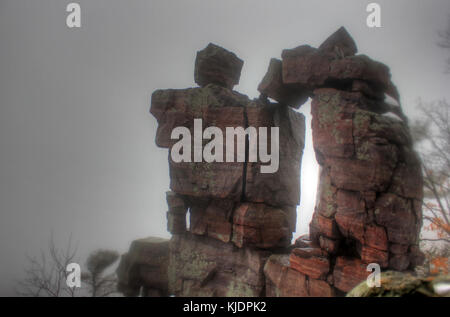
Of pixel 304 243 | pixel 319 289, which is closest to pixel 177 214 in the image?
pixel 304 243

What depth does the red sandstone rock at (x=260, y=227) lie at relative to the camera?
25.1 feet

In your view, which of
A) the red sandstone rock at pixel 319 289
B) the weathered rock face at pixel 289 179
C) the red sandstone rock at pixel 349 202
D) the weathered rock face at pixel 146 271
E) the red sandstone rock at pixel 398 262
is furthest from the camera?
the weathered rock face at pixel 146 271

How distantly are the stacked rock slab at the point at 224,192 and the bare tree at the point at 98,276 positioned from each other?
22.7 ft

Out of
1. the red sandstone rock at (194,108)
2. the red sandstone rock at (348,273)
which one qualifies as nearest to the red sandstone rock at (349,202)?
the red sandstone rock at (348,273)

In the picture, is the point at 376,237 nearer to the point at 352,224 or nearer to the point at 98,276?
the point at 352,224

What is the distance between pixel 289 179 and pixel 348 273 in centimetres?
359

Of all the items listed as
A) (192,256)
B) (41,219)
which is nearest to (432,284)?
(192,256)

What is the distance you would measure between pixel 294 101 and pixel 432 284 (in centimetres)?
749

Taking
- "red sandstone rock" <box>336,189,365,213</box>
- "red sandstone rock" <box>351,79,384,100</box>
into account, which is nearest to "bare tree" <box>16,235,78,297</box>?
"red sandstone rock" <box>336,189,365,213</box>

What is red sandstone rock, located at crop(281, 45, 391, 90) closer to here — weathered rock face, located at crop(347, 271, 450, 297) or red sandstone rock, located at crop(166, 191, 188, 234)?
weathered rock face, located at crop(347, 271, 450, 297)

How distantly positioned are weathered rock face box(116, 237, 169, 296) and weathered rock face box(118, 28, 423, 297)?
278 cm

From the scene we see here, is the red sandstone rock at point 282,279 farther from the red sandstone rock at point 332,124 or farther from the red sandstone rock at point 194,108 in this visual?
the red sandstone rock at point 194,108

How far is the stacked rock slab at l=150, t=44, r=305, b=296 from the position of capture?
781cm

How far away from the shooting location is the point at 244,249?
8070 mm
